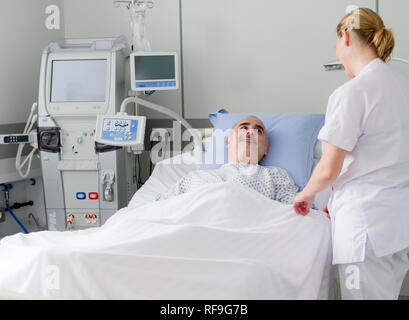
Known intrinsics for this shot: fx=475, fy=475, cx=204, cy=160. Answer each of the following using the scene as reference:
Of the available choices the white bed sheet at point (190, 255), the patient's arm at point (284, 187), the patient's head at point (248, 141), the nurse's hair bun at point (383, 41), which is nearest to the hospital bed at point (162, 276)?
the white bed sheet at point (190, 255)

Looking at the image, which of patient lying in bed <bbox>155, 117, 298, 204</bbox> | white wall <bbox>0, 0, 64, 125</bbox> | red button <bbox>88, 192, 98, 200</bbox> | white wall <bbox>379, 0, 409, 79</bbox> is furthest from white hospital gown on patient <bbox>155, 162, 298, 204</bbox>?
white wall <bbox>0, 0, 64, 125</bbox>

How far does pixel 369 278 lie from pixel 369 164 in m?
0.37

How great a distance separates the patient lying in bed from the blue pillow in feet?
0.17

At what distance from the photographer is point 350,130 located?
1512mm

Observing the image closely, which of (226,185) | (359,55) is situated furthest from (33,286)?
(359,55)

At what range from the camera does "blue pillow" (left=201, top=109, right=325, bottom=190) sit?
91.6 inches

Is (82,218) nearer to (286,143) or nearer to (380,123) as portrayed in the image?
(286,143)

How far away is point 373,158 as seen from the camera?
1.56m

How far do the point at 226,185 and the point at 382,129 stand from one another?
0.59m

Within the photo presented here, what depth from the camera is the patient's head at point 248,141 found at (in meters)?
2.30

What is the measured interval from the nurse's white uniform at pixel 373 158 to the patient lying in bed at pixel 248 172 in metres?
0.52

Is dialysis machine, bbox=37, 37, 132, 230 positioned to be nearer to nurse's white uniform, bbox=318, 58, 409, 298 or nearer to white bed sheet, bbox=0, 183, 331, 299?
white bed sheet, bbox=0, 183, 331, 299
